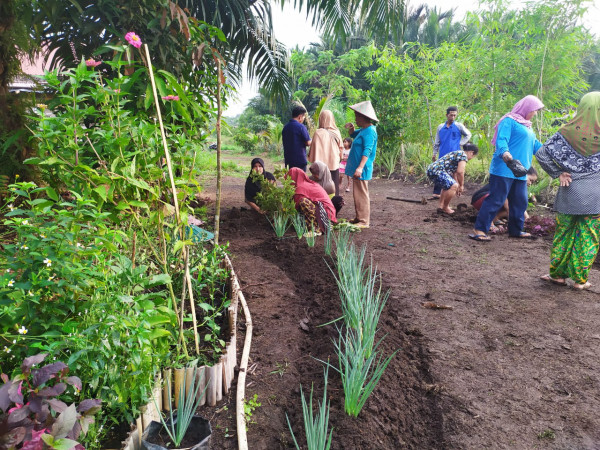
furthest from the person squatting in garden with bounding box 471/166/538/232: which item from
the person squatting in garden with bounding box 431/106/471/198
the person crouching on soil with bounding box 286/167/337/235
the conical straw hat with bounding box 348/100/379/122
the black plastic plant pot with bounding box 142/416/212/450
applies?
the black plastic plant pot with bounding box 142/416/212/450

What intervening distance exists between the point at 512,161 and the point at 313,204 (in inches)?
88.4

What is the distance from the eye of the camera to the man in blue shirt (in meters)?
6.00

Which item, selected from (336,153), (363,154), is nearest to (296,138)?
(336,153)

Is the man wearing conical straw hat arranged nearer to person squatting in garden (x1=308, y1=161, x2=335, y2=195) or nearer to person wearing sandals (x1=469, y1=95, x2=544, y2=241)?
person squatting in garden (x1=308, y1=161, x2=335, y2=195)

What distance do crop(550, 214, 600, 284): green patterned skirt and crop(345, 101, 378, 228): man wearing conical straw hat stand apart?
219 centimetres

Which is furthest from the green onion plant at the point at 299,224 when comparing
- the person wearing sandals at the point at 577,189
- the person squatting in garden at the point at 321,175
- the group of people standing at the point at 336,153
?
the person wearing sandals at the point at 577,189

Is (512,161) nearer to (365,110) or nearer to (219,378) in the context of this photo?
(365,110)

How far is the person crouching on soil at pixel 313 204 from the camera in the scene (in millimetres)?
4945

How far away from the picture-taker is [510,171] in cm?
502

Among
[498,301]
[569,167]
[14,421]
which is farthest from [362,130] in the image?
[14,421]

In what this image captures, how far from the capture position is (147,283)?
174 centimetres

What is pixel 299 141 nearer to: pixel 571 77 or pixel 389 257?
pixel 389 257

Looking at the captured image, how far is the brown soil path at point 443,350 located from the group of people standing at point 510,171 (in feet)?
1.56

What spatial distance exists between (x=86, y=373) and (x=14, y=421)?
419mm
